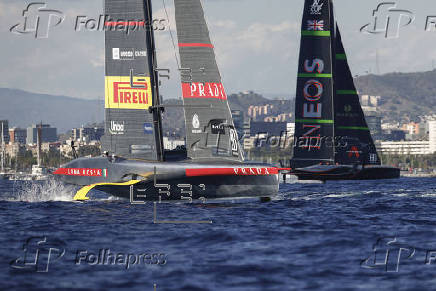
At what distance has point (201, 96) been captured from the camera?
37938 mm

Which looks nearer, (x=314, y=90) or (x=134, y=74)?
(x=134, y=74)

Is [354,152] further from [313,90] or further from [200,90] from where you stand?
[200,90]

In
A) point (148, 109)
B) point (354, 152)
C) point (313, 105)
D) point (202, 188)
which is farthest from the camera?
point (354, 152)

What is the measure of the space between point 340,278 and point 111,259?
5.76 meters

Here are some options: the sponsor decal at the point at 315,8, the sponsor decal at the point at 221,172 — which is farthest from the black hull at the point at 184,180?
the sponsor decal at the point at 315,8

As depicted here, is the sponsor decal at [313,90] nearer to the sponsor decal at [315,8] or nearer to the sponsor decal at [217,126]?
the sponsor decal at [315,8]

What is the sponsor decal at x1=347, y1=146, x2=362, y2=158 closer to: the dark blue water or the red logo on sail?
the dark blue water

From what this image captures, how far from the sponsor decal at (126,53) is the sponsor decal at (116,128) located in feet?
10.2

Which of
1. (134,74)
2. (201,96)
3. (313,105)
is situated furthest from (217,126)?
(313,105)

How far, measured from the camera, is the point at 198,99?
38000 millimetres

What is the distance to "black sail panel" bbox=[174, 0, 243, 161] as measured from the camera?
37.8m

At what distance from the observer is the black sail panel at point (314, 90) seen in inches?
2156

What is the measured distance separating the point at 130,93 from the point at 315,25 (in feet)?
66.6

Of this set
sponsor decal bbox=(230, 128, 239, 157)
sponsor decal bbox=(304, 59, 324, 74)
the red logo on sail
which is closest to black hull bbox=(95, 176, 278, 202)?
sponsor decal bbox=(230, 128, 239, 157)
